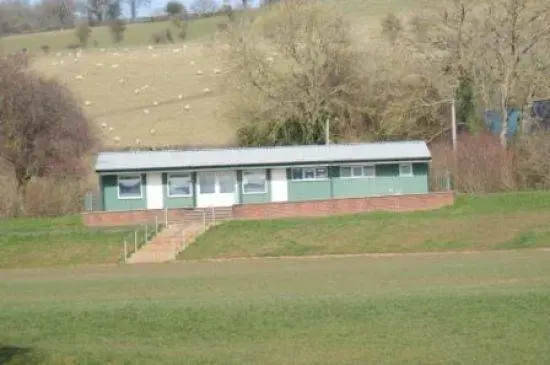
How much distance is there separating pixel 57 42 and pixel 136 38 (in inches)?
415

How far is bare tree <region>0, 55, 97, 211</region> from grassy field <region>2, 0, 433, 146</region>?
46.2 ft

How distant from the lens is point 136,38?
148 m

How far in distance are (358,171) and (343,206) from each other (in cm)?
520

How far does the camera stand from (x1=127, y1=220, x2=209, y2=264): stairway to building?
4684cm

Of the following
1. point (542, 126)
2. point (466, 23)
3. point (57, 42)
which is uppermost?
point (57, 42)

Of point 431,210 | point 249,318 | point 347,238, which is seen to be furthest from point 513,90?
point 249,318

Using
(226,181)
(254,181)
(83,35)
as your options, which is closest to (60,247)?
(226,181)

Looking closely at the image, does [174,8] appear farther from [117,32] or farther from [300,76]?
[300,76]

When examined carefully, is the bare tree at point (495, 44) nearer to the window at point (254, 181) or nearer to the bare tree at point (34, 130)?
the window at point (254, 181)

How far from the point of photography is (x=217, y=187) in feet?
203

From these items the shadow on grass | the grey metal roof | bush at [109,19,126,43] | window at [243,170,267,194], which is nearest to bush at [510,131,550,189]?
the grey metal roof

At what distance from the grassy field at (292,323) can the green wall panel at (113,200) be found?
93.8 feet

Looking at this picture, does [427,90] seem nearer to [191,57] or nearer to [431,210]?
[431,210]

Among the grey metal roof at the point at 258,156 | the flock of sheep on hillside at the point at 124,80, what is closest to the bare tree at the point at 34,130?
the grey metal roof at the point at 258,156
